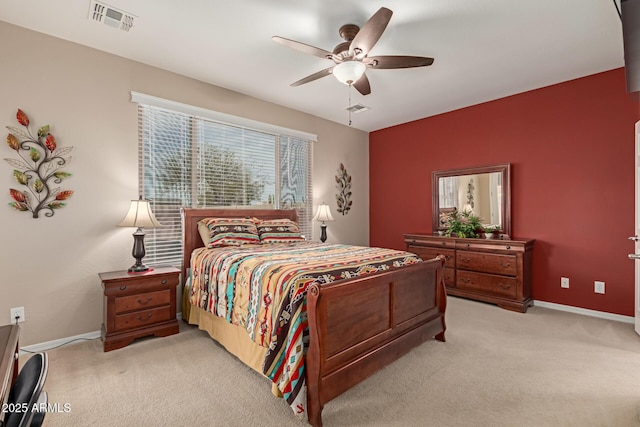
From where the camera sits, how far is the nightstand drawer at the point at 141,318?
8.98ft

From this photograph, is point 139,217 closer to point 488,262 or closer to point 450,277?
point 450,277

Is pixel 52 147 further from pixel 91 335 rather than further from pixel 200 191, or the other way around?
pixel 91 335

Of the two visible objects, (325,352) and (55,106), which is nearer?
(325,352)

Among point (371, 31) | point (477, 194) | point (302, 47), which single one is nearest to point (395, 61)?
point (371, 31)

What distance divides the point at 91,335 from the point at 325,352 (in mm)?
2479

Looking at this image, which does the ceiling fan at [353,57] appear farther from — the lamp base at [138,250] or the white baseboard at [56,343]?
the white baseboard at [56,343]

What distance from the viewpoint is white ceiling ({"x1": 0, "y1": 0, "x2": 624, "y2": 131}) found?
240 cm

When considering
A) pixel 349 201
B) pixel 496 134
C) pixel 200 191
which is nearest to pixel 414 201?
pixel 349 201

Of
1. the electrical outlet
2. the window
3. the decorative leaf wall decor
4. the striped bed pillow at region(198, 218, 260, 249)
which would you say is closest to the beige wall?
the electrical outlet

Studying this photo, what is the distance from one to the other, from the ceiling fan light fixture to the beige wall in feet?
6.72

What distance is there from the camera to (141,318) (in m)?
2.84

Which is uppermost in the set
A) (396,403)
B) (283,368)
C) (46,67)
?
(46,67)

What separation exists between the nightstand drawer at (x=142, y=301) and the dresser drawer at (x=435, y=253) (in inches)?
133

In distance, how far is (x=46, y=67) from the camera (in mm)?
2777
